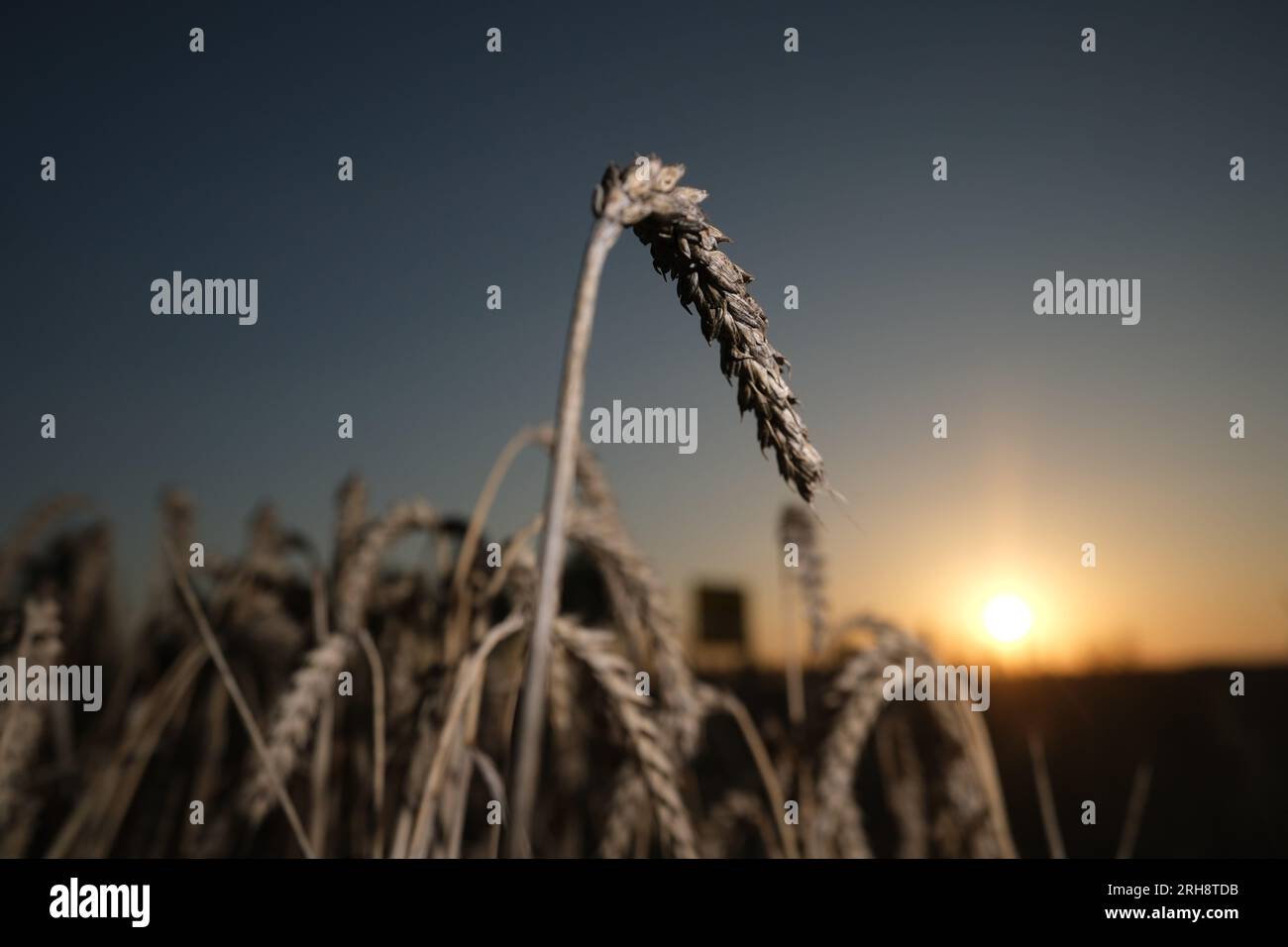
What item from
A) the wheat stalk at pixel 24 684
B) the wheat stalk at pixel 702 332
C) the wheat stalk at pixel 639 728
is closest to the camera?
the wheat stalk at pixel 702 332

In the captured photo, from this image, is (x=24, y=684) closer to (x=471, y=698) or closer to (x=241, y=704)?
(x=241, y=704)

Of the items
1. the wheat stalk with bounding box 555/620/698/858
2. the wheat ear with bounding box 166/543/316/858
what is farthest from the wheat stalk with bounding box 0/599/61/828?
the wheat stalk with bounding box 555/620/698/858

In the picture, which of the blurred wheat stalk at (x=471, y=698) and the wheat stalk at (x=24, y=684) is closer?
the blurred wheat stalk at (x=471, y=698)

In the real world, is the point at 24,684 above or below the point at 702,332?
below

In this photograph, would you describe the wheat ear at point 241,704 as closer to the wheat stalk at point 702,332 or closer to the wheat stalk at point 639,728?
the wheat stalk at point 639,728

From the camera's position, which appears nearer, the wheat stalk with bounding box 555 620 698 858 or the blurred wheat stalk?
the blurred wheat stalk

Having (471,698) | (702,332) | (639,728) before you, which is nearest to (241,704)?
(471,698)

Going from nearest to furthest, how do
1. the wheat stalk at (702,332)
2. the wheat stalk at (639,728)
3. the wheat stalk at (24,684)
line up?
the wheat stalk at (702,332), the wheat stalk at (639,728), the wheat stalk at (24,684)

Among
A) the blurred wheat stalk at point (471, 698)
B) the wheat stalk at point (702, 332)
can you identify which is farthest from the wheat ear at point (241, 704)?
the wheat stalk at point (702, 332)

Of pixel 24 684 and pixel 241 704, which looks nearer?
pixel 241 704

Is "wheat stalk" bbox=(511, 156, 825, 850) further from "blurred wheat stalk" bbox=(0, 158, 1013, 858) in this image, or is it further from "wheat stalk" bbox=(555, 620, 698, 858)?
"wheat stalk" bbox=(555, 620, 698, 858)

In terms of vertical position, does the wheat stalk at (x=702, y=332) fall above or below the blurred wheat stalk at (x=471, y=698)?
above
